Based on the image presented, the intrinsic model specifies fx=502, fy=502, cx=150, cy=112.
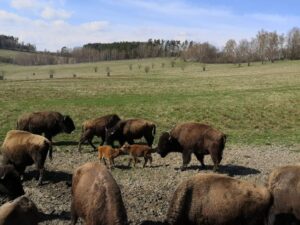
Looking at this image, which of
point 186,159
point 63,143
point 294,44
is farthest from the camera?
point 294,44

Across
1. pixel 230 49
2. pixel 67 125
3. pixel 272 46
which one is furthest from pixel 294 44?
pixel 67 125

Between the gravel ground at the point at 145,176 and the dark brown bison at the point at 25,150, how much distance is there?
628 millimetres

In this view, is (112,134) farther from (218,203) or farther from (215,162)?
(218,203)

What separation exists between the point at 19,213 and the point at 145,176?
7386 millimetres

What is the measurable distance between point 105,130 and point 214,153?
20.5ft

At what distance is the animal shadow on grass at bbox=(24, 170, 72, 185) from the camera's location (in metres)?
15.4

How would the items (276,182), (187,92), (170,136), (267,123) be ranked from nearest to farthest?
(276,182) < (170,136) < (267,123) < (187,92)

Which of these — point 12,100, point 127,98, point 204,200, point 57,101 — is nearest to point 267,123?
point 127,98

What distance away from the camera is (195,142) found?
1706 centimetres

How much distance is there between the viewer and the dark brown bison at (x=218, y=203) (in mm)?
9992

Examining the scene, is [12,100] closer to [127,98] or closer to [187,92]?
[127,98]

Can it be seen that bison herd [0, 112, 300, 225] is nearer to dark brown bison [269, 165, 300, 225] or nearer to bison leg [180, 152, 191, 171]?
dark brown bison [269, 165, 300, 225]

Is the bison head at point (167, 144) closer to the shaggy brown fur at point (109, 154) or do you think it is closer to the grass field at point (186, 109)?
the shaggy brown fur at point (109, 154)

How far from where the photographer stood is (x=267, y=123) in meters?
29.1
